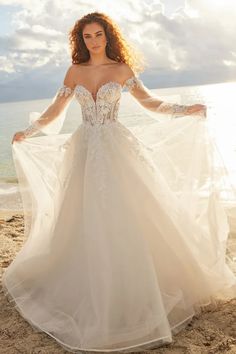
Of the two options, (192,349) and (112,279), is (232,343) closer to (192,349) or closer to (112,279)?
(192,349)

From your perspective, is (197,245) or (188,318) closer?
(188,318)

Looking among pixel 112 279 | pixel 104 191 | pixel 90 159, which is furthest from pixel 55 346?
pixel 90 159

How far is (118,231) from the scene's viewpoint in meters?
4.07

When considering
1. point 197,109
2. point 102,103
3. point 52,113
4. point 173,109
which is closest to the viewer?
point 102,103

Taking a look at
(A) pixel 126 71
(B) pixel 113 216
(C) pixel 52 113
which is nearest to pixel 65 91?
(C) pixel 52 113

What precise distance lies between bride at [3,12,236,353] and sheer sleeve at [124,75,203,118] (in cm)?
1

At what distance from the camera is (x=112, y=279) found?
3914 millimetres

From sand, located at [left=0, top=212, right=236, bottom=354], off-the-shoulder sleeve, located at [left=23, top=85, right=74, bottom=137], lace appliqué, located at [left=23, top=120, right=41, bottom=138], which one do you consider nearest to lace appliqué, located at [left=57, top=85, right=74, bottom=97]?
off-the-shoulder sleeve, located at [left=23, top=85, right=74, bottom=137]

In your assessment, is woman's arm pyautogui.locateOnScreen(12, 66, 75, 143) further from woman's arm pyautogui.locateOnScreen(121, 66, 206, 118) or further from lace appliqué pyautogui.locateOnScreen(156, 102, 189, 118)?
lace appliqué pyautogui.locateOnScreen(156, 102, 189, 118)

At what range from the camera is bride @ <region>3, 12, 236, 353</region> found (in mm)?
3873

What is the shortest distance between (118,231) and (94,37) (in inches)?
79.8

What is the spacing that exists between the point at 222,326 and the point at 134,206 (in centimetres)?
129

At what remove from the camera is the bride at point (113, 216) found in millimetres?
3873

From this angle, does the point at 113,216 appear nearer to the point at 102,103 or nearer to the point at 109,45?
the point at 102,103
